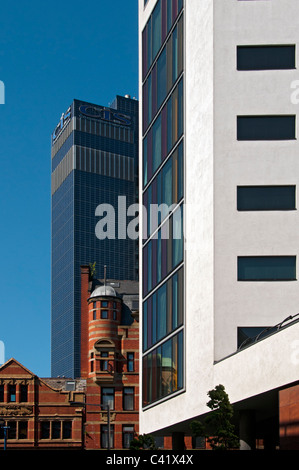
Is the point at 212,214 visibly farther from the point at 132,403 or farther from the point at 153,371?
the point at 132,403

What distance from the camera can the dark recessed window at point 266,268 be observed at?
139 feet

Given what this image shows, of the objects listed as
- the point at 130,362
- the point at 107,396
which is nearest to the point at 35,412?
the point at 107,396

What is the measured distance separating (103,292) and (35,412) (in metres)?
14.6

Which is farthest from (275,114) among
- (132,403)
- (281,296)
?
(132,403)

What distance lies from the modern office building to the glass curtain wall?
197 millimetres

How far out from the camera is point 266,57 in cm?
4494

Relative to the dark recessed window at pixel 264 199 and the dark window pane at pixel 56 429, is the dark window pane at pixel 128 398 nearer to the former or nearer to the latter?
the dark window pane at pixel 56 429

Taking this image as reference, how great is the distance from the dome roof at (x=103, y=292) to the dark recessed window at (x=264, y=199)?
61.1 m

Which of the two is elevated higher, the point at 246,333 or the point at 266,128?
the point at 266,128

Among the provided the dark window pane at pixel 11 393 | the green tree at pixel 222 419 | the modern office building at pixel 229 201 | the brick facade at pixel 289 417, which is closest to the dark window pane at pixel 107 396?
the dark window pane at pixel 11 393

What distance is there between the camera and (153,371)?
52531 millimetres

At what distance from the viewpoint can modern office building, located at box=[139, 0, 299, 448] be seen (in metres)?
41.7

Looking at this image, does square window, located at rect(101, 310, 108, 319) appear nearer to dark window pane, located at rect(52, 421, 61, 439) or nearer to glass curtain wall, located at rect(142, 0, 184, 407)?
dark window pane, located at rect(52, 421, 61, 439)

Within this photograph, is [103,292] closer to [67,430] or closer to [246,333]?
[67,430]
